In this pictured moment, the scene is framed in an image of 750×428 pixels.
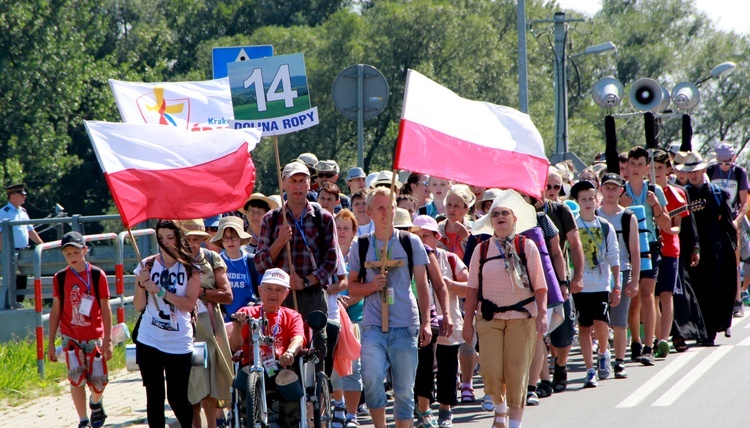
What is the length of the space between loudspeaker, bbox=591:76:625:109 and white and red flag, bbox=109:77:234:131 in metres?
10.9

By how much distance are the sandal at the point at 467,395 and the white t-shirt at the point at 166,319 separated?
318 cm

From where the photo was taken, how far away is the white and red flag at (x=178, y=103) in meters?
10.7

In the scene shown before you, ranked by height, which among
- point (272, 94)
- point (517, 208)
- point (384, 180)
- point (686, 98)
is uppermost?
point (686, 98)

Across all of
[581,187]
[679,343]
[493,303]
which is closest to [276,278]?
[493,303]

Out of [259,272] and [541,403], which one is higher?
[259,272]

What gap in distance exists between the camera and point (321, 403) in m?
8.30

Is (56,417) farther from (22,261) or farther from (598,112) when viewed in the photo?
(598,112)

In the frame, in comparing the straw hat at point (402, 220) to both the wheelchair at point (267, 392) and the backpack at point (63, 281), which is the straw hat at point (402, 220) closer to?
the wheelchair at point (267, 392)

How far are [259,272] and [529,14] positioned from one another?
51267mm

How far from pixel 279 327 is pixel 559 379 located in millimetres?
3889

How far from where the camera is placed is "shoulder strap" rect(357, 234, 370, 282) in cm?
875

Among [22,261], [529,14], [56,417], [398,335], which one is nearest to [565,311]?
[398,335]

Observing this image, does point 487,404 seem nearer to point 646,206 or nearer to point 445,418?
point 445,418

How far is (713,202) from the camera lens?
560 inches
